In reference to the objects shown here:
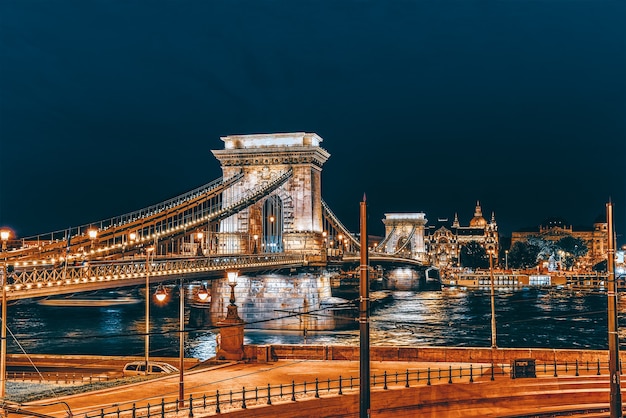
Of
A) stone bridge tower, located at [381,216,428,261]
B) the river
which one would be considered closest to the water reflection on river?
the river

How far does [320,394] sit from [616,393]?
343 inches

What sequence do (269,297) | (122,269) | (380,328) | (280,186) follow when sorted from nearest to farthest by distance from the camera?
(122,269)
(380,328)
(269,297)
(280,186)

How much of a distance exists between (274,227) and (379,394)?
6269cm

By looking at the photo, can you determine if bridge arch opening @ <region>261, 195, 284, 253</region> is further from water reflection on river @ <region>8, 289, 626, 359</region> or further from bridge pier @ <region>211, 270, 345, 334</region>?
water reflection on river @ <region>8, 289, 626, 359</region>

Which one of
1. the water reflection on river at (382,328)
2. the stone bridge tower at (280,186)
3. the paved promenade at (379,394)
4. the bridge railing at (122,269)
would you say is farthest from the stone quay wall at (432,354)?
the stone bridge tower at (280,186)

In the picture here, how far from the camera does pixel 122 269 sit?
40312 mm

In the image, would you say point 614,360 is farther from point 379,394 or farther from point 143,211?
point 143,211

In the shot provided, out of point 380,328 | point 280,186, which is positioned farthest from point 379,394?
point 280,186

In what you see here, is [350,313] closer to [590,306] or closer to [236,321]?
[590,306]

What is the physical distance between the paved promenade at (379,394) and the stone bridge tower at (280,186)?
1836 inches

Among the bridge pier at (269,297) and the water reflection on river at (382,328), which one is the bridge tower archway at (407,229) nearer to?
the water reflection on river at (382,328)

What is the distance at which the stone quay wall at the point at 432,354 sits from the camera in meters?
28.6

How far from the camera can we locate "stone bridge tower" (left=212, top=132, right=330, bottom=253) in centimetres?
7431

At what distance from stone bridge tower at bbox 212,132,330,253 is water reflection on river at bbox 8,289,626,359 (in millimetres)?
8739
